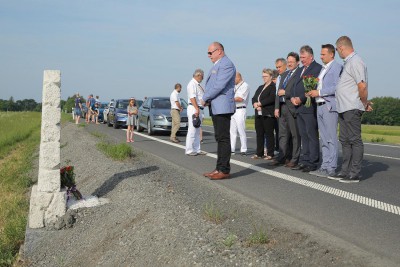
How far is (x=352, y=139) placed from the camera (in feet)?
25.8

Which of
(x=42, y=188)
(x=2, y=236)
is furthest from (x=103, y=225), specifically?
(x=2, y=236)

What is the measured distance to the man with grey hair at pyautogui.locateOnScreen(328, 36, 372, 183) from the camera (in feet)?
24.8

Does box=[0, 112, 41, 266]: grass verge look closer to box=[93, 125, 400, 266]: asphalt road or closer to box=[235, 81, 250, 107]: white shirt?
box=[93, 125, 400, 266]: asphalt road

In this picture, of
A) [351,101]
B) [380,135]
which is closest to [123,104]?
[380,135]

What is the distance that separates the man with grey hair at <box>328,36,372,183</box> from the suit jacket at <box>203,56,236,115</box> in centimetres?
173

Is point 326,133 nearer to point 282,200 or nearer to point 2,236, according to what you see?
point 282,200

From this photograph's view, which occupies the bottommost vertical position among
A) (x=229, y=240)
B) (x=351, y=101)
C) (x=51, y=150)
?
(x=229, y=240)

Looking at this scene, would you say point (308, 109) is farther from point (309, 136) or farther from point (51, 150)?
point (51, 150)

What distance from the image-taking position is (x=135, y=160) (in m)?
10.7

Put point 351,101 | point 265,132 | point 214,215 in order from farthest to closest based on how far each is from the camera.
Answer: point 265,132 < point 351,101 < point 214,215

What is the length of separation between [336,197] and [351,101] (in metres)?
1.82

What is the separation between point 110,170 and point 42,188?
106 inches

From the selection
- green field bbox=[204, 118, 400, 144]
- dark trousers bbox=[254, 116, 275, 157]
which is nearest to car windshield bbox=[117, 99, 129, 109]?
green field bbox=[204, 118, 400, 144]

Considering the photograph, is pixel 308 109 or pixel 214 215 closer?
pixel 214 215
